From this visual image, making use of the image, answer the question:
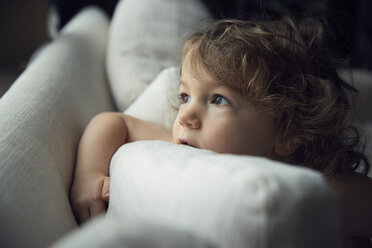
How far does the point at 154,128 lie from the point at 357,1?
187 centimetres

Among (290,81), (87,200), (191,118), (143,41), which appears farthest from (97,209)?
(143,41)

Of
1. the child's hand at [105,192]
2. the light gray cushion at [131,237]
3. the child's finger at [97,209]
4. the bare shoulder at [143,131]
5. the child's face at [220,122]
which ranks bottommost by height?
the bare shoulder at [143,131]

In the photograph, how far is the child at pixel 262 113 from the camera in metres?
0.74

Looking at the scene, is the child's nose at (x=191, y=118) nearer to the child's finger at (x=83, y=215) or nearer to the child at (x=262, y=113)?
the child at (x=262, y=113)

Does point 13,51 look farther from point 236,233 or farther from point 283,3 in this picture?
point 236,233

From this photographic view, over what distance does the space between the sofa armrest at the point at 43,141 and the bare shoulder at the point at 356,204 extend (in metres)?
0.53

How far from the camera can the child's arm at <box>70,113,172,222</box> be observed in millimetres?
679

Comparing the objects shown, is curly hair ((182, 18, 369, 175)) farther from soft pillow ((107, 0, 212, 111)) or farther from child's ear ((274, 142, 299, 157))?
soft pillow ((107, 0, 212, 111))

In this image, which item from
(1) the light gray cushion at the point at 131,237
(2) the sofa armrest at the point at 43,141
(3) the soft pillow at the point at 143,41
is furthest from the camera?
(3) the soft pillow at the point at 143,41

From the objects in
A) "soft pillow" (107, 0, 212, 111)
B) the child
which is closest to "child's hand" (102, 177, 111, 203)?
the child

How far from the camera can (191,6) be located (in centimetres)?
155

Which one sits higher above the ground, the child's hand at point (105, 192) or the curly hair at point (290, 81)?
the curly hair at point (290, 81)

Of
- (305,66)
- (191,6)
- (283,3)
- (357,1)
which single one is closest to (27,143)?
(305,66)

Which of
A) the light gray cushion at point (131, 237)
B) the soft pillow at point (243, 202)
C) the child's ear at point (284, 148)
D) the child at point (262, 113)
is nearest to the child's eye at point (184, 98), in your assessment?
the child at point (262, 113)
